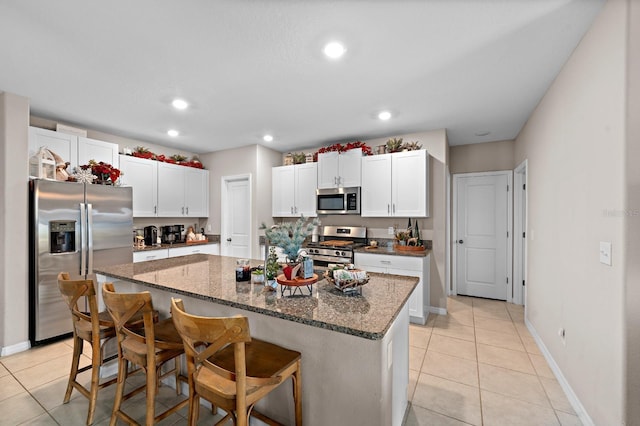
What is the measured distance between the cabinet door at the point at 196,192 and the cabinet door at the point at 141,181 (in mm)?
556

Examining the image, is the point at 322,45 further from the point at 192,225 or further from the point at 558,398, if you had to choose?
the point at 192,225

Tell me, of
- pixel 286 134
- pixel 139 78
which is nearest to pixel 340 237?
pixel 286 134

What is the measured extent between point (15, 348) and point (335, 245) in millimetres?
3664

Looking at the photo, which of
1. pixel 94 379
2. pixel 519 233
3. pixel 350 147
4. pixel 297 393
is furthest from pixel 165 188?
pixel 519 233

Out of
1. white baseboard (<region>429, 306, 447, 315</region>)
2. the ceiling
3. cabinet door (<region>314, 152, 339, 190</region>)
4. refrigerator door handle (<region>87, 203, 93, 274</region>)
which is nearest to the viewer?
the ceiling

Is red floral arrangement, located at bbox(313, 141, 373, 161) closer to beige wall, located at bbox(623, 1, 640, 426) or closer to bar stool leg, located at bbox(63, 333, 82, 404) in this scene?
beige wall, located at bbox(623, 1, 640, 426)

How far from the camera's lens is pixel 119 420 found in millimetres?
1872

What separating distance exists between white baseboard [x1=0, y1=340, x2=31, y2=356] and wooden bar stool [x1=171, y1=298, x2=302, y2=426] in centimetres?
278

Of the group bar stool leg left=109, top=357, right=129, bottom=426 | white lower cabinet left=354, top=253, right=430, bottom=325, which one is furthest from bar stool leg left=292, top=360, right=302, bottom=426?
white lower cabinet left=354, top=253, right=430, bottom=325

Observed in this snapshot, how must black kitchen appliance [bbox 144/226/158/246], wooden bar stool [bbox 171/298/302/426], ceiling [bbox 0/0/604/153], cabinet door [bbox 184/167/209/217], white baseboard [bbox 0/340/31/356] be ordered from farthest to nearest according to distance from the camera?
cabinet door [bbox 184/167/209/217] < black kitchen appliance [bbox 144/226/158/246] < white baseboard [bbox 0/340/31/356] < ceiling [bbox 0/0/604/153] < wooden bar stool [bbox 171/298/302/426]

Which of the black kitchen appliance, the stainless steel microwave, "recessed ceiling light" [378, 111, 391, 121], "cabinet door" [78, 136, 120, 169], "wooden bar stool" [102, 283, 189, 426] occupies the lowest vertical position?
"wooden bar stool" [102, 283, 189, 426]

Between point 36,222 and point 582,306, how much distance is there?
4857mm

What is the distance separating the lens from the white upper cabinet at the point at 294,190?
15.0ft

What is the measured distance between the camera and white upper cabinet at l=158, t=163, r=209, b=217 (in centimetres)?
453
